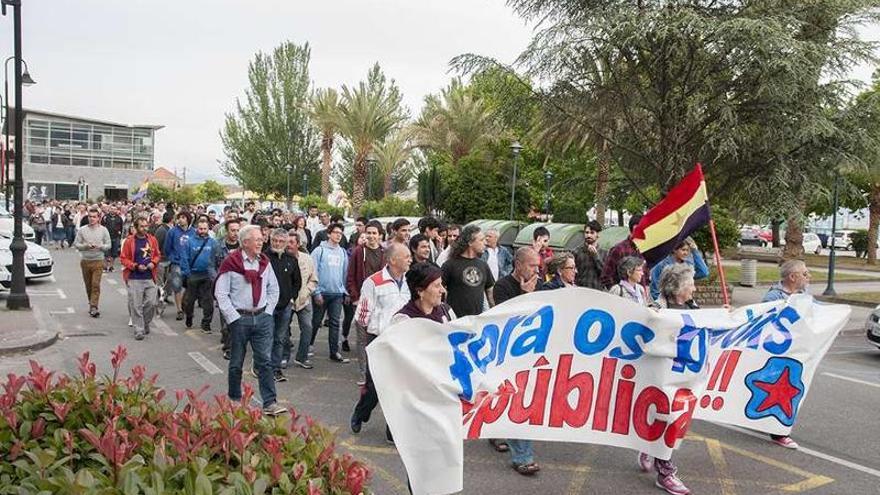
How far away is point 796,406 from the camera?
18.9ft

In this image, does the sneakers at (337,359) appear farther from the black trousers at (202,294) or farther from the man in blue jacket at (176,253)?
the man in blue jacket at (176,253)

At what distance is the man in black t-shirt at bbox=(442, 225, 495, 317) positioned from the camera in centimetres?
663

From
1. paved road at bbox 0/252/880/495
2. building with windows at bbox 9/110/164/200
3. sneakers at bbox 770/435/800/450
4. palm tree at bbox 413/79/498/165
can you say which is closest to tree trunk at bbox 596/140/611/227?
palm tree at bbox 413/79/498/165

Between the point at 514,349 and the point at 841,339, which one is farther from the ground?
the point at 514,349

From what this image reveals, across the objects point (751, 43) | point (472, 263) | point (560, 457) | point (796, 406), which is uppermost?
point (751, 43)

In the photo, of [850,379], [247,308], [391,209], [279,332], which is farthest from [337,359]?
[391,209]

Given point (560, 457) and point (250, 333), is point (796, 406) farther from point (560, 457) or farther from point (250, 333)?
point (250, 333)

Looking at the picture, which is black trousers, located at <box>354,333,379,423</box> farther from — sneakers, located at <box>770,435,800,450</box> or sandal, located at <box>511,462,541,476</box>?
sneakers, located at <box>770,435,800,450</box>

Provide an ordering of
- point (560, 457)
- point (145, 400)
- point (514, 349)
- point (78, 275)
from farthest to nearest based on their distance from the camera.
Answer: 1. point (78, 275)
2. point (560, 457)
3. point (514, 349)
4. point (145, 400)

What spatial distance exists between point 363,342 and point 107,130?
261 ft

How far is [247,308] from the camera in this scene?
6.49 m

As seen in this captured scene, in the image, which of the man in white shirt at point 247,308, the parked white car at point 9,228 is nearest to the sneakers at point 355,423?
the man in white shirt at point 247,308

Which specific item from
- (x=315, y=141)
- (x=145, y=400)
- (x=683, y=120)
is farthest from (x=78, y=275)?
(x=315, y=141)

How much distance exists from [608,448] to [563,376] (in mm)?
1519
